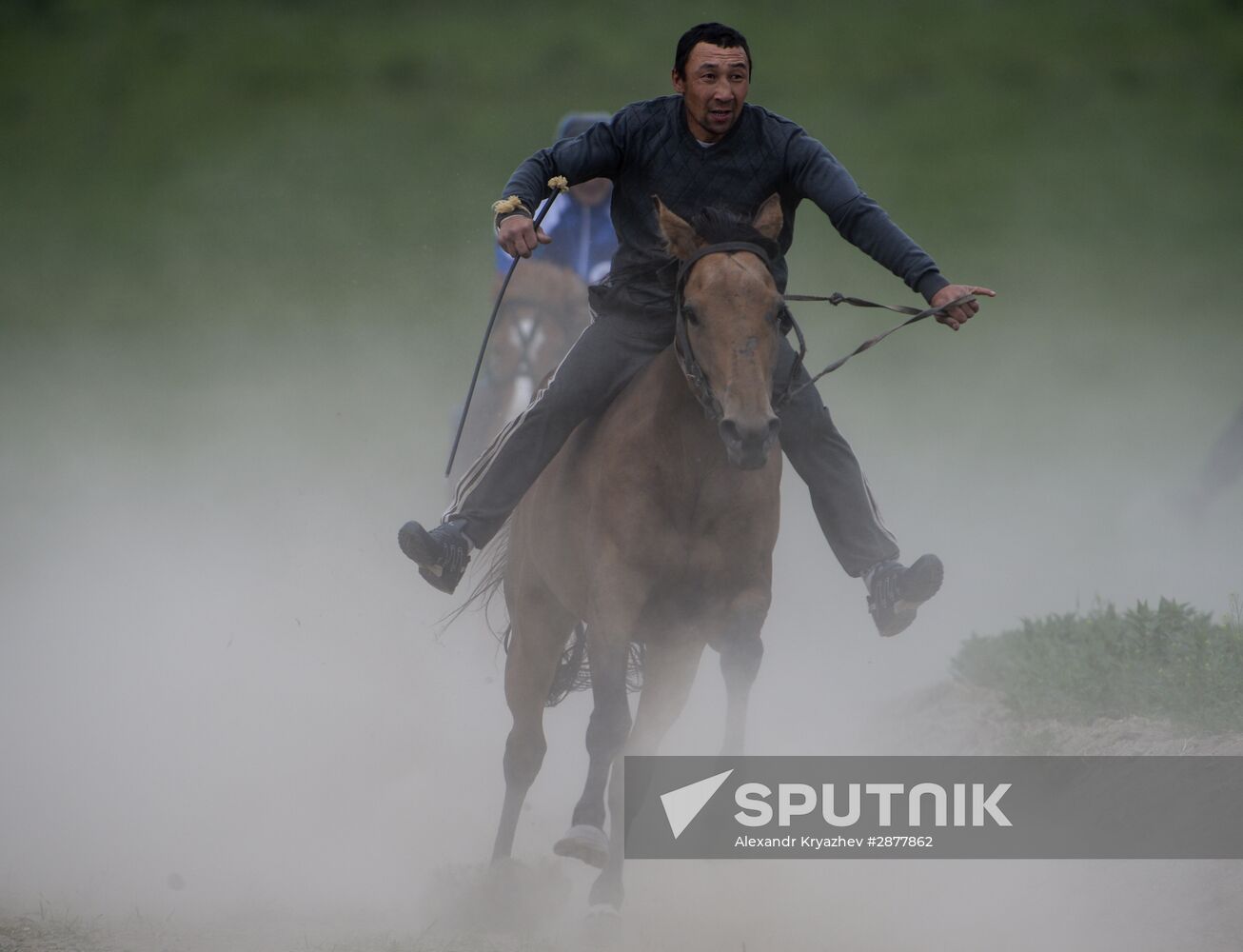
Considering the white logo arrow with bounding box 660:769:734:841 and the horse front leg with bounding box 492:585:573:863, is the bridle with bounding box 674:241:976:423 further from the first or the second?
the horse front leg with bounding box 492:585:573:863

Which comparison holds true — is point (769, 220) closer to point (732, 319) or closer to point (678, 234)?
point (678, 234)

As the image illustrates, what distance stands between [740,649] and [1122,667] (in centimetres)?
331

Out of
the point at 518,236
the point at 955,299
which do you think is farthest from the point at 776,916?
the point at 518,236

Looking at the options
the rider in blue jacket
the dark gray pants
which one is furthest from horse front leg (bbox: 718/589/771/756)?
the rider in blue jacket

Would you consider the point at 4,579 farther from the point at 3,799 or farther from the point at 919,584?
the point at 919,584

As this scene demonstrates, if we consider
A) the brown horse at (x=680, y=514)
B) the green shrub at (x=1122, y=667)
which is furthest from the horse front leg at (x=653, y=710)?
the green shrub at (x=1122, y=667)

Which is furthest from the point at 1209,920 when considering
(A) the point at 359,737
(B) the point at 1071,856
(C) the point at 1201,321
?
(C) the point at 1201,321

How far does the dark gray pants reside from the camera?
6.14 m

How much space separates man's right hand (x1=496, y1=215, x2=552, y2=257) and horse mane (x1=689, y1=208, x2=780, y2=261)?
1.74 feet

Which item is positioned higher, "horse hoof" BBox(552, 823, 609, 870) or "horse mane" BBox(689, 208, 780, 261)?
"horse mane" BBox(689, 208, 780, 261)

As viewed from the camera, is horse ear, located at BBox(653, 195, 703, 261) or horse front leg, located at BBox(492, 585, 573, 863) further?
horse front leg, located at BBox(492, 585, 573, 863)

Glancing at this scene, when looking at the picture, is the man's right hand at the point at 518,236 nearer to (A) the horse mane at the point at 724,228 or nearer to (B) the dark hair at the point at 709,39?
(A) the horse mane at the point at 724,228

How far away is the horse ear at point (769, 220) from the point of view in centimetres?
570

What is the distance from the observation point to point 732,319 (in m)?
5.36
